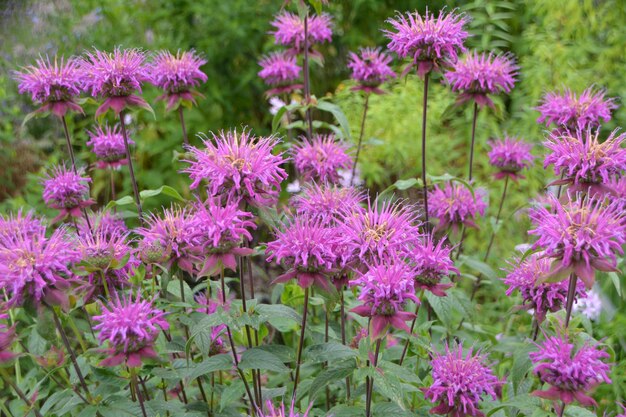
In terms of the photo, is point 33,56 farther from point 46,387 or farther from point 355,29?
point 46,387

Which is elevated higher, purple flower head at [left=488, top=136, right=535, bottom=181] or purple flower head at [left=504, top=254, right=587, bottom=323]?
purple flower head at [left=488, top=136, right=535, bottom=181]

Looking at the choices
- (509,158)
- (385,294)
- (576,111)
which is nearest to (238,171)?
(385,294)

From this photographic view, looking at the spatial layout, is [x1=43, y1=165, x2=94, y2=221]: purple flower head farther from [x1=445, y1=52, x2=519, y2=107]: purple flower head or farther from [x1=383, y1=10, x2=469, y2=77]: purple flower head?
[x1=445, y1=52, x2=519, y2=107]: purple flower head

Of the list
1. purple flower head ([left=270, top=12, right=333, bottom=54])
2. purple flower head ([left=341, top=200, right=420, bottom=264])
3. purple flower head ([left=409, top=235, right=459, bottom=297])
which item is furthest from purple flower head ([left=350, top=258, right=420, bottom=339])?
purple flower head ([left=270, top=12, right=333, bottom=54])

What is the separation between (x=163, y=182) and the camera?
14.7ft

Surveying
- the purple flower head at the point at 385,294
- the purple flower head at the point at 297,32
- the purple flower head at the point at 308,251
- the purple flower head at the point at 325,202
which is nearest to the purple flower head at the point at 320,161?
the purple flower head at the point at 325,202

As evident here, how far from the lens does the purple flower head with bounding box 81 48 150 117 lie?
1.90m

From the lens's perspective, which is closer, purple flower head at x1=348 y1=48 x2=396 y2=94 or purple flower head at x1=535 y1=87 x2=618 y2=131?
purple flower head at x1=535 y1=87 x2=618 y2=131

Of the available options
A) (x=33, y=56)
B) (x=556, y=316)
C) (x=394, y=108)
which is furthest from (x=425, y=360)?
(x=33, y=56)

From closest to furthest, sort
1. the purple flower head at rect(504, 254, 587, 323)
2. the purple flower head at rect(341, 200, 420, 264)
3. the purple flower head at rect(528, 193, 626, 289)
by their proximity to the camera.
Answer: the purple flower head at rect(528, 193, 626, 289)
the purple flower head at rect(341, 200, 420, 264)
the purple flower head at rect(504, 254, 587, 323)

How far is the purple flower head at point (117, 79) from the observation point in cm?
190

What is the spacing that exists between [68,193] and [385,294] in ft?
4.05

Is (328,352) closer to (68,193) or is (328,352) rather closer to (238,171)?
(238,171)

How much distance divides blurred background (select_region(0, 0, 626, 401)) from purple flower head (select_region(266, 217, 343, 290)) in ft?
7.21
